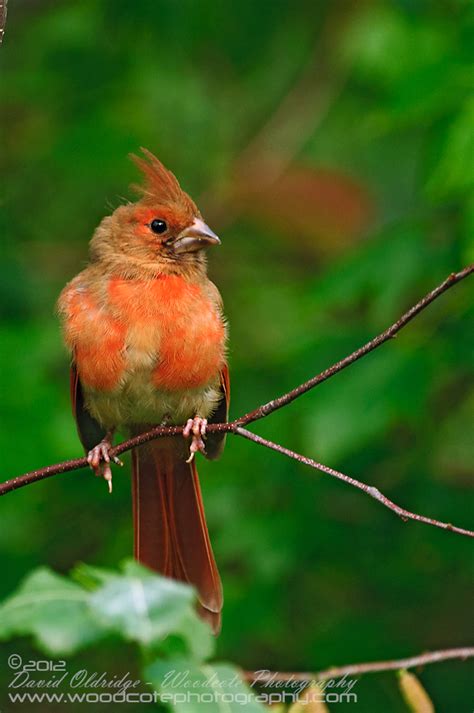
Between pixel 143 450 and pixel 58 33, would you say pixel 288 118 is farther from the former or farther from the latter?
pixel 143 450

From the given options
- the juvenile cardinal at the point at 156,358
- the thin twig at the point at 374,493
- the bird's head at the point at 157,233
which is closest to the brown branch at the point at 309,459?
the thin twig at the point at 374,493

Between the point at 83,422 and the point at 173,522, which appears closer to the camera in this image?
the point at 173,522

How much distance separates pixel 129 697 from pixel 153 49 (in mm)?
3766

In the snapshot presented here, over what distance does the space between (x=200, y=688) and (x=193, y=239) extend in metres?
2.63

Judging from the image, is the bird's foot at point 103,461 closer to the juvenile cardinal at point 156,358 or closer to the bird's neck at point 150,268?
the juvenile cardinal at point 156,358

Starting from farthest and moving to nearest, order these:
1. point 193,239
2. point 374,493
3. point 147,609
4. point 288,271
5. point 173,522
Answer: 1. point 288,271
2. point 193,239
3. point 173,522
4. point 374,493
5. point 147,609

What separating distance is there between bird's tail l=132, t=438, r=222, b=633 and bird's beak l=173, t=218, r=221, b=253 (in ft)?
2.58

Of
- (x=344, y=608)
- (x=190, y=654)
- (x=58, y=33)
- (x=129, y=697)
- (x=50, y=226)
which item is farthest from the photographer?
(x=50, y=226)

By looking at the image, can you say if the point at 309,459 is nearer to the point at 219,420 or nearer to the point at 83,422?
the point at 219,420

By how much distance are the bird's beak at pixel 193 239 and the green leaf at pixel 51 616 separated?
2.47 metres

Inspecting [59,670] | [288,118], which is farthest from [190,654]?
[288,118]

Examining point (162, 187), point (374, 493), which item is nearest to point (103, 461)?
point (162, 187)

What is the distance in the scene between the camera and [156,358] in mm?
4047

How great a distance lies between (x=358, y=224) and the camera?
254 inches
